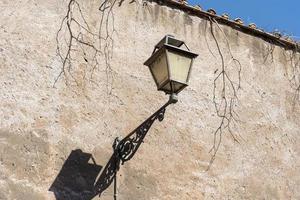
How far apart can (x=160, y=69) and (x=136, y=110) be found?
0.78 metres

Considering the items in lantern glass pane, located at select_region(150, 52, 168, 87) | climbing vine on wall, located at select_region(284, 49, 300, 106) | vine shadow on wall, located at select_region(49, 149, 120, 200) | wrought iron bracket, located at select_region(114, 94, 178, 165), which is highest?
climbing vine on wall, located at select_region(284, 49, 300, 106)

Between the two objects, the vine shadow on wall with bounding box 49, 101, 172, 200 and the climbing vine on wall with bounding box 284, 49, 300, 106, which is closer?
the vine shadow on wall with bounding box 49, 101, 172, 200

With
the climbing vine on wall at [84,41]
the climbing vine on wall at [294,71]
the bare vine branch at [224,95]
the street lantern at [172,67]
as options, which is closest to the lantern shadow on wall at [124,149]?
the street lantern at [172,67]

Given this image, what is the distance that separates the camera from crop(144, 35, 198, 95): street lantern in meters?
5.02

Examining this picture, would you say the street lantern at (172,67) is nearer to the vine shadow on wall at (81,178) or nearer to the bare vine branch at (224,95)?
the vine shadow on wall at (81,178)

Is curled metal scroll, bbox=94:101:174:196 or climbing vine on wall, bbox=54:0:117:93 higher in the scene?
climbing vine on wall, bbox=54:0:117:93

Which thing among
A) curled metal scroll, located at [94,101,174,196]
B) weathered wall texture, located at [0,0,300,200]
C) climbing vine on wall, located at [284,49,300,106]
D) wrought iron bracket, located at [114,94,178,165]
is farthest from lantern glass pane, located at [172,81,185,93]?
climbing vine on wall, located at [284,49,300,106]

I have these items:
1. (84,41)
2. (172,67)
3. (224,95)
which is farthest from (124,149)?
(224,95)

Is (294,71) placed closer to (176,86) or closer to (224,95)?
(224,95)

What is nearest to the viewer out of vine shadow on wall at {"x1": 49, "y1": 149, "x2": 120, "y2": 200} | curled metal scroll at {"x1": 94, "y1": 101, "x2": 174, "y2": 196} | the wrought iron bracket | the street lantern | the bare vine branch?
the street lantern

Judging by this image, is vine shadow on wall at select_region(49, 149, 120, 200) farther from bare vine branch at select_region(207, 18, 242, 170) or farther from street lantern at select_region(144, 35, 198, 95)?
bare vine branch at select_region(207, 18, 242, 170)

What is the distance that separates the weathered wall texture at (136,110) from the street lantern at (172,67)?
75 cm

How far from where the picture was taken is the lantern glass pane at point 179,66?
502 centimetres

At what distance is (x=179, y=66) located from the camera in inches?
199
